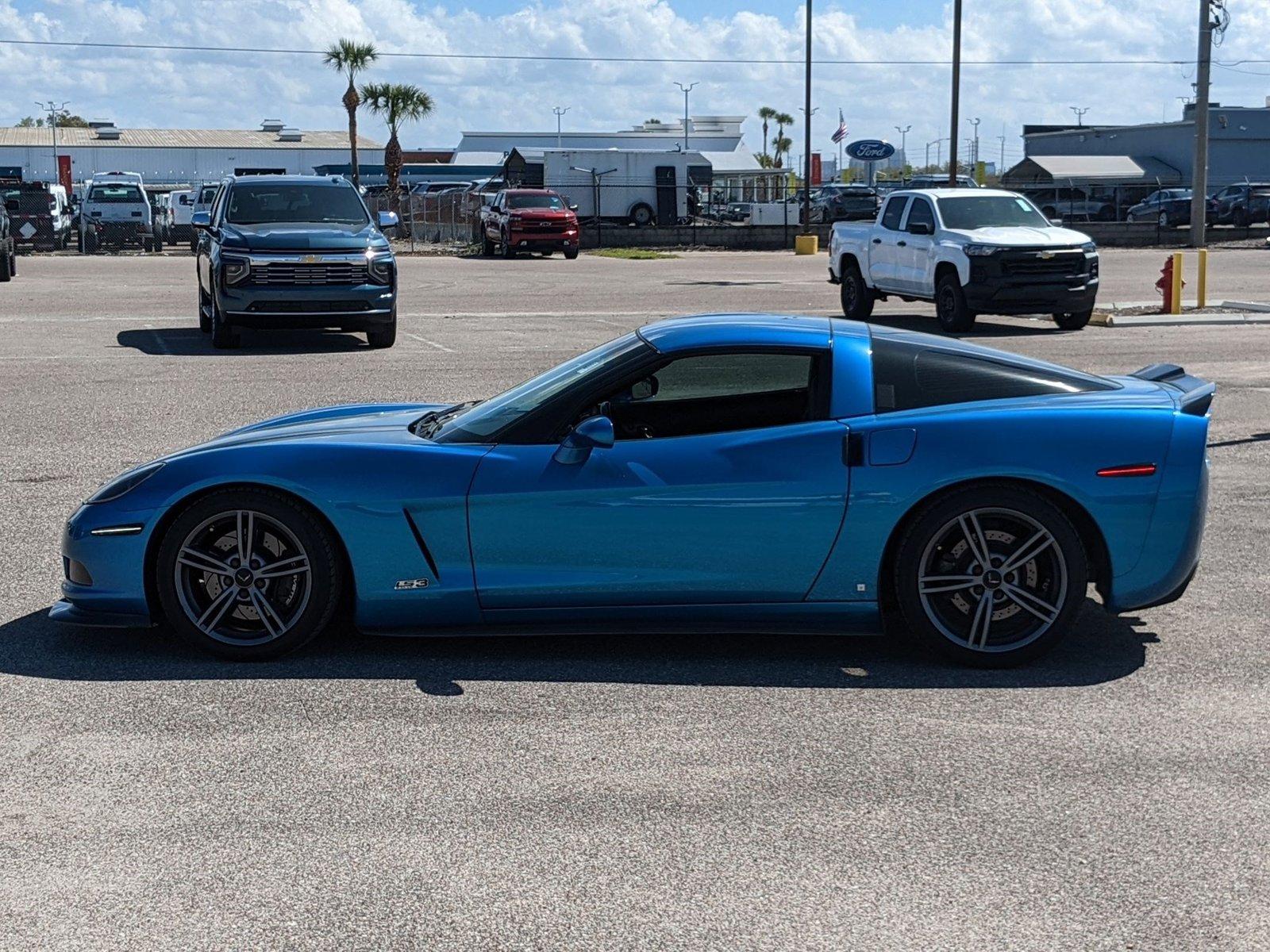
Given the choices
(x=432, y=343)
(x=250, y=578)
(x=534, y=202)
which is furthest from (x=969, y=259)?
(x=534, y=202)

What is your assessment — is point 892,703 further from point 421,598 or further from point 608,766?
point 421,598

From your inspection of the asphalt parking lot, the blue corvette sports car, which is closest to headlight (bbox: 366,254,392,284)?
the asphalt parking lot

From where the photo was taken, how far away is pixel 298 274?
58.5 feet

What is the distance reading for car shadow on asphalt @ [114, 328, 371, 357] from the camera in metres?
18.1

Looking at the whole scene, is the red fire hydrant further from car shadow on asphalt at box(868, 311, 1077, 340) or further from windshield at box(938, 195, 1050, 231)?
windshield at box(938, 195, 1050, 231)

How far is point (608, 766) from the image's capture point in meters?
4.86

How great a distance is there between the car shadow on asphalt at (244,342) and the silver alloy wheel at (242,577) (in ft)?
40.0

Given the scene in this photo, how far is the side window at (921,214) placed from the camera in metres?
22.0

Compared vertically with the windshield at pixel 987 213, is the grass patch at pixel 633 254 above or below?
below

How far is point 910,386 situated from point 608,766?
78.5 inches

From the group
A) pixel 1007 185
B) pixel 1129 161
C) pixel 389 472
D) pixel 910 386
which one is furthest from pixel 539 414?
pixel 1129 161

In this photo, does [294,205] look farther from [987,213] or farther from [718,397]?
[718,397]

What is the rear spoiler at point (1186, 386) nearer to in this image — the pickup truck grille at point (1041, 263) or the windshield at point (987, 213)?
the pickup truck grille at point (1041, 263)

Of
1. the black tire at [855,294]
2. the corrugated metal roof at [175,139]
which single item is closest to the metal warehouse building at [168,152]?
the corrugated metal roof at [175,139]
